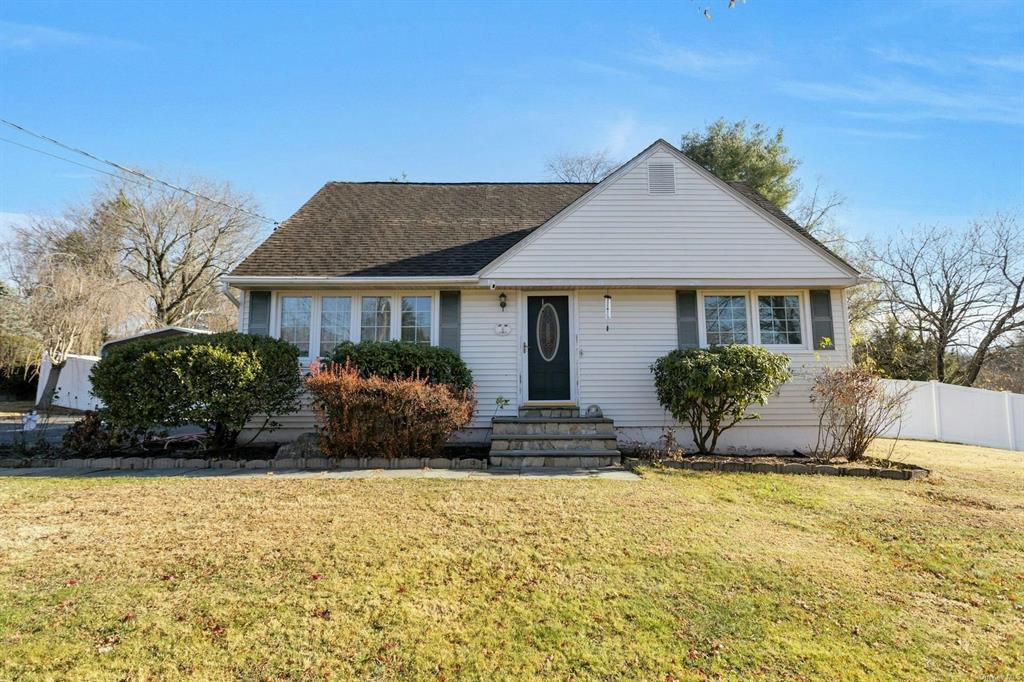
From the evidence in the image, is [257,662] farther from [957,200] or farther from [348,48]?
[957,200]

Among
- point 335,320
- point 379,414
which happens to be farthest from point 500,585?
point 335,320

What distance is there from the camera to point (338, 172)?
13.5 metres

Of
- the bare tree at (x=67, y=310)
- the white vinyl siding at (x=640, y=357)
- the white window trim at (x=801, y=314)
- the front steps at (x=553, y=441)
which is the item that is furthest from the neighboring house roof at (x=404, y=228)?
the bare tree at (x=67, y=310)

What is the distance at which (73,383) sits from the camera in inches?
817

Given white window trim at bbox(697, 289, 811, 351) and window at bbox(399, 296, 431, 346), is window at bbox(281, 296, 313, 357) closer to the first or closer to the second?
window at bbox(399, 296, 431, 346)

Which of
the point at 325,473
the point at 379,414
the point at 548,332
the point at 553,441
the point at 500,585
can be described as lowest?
the point at 500,585

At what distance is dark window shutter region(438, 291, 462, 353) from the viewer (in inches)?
368

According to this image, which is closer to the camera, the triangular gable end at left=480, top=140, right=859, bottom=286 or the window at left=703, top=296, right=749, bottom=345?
the triangular gable end at left=480, top=140, right=859, bottom=286

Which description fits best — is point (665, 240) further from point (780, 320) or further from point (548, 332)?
point (548, 332)

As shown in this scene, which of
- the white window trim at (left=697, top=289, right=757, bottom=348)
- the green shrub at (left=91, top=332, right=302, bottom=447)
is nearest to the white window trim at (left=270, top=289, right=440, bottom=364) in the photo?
the green shrub at (left=91, top=332, right=302, bottom=447)

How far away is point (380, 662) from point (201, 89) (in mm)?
12781

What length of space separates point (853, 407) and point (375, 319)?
8758mm

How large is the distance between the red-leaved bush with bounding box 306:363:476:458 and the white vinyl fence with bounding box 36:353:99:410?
19.3 metres

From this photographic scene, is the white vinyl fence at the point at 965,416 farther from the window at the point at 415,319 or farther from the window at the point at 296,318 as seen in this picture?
the window at the point at 296,318
